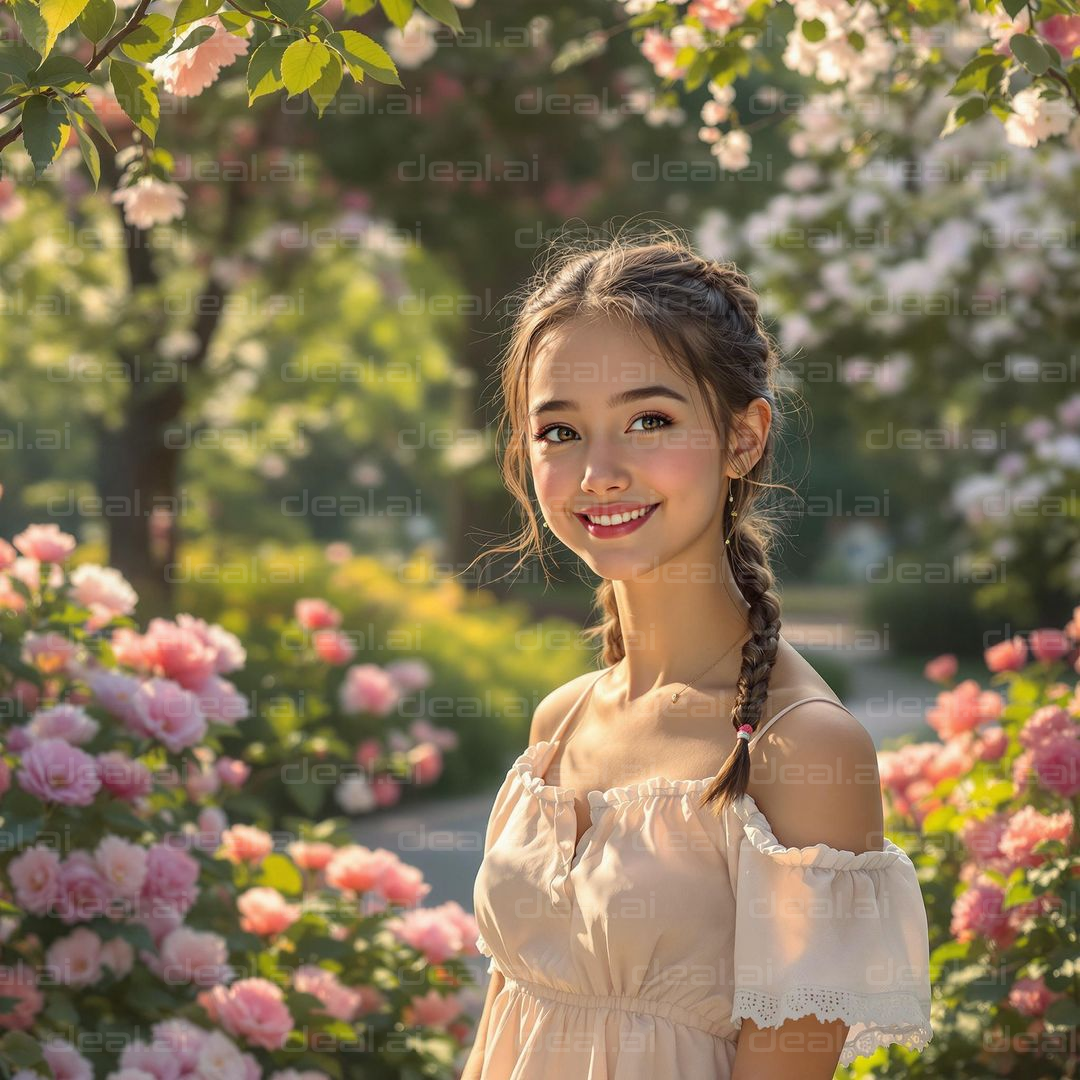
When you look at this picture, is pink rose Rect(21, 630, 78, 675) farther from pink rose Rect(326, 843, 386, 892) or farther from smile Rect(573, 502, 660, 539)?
smile Rect(573, 502, 660, 539)

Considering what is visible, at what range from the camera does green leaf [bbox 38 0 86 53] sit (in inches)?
62.0

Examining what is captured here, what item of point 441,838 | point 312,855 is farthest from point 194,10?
point 441,838

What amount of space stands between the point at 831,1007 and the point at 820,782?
0.24 meters

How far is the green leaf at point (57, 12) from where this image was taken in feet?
5.16

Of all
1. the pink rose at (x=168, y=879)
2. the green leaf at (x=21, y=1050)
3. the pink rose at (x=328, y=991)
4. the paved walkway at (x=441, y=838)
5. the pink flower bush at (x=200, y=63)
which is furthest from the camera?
the paved walkway at (x=441, y=838)

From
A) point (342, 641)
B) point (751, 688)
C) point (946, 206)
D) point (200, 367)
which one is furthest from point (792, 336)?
point (751, 688)

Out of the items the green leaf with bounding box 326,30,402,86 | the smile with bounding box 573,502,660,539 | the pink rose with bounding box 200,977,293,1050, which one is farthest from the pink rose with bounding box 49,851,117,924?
the green leaf with bounding box 326,30,402,86

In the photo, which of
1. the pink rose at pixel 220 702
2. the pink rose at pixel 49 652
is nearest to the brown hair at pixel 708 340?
the pink rose at pixel 220 702

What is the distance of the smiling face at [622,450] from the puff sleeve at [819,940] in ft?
1.18

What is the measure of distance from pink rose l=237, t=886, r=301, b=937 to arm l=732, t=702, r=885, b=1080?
1571 millimetres

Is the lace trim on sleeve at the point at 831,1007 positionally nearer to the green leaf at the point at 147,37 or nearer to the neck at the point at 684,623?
the neck at the point at 684,623

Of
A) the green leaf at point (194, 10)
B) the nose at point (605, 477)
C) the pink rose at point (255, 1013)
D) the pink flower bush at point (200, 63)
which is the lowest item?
the pink rose at point (255, 1013)

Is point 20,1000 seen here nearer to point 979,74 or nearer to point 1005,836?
point 1005,836

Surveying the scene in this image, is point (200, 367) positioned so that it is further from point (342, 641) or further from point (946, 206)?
point (342, 641)
